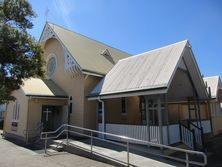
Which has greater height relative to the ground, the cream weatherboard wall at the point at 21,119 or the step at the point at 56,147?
the cream weatherboard wall at the point at 21,119

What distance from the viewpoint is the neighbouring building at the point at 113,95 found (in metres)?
11.2

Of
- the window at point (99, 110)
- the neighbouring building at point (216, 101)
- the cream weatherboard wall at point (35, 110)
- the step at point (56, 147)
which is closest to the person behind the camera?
the step at point (56, 147)

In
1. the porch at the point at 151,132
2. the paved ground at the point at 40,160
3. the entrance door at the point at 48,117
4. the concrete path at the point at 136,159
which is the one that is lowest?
the paved ground at the point at 40,160

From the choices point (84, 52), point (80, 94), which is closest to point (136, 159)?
point (80, 94)

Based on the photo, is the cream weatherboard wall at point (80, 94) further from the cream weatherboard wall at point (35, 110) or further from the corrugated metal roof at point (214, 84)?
the corrugated metal roof at point (214, 84)

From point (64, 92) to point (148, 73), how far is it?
8.20 m

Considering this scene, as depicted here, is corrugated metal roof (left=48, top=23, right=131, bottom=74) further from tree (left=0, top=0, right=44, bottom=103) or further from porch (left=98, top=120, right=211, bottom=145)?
tree (left=0, top=0, right=44, bottom=103)

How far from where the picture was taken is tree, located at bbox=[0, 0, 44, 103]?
8.30 meters

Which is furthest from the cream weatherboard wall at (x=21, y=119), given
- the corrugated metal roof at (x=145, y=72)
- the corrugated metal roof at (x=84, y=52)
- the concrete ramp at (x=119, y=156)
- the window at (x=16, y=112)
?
the corrugated metal roof at (x=145, y=72)

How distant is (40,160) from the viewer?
963 centimetres

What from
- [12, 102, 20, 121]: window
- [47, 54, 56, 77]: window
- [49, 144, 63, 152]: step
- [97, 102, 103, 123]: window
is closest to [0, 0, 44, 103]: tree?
[49, 144, 63, 152]: step

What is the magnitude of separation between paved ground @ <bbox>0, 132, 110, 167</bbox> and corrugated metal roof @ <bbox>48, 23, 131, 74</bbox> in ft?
21.1

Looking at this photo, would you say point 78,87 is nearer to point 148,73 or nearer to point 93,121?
point 93,121

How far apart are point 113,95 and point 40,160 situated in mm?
5106
